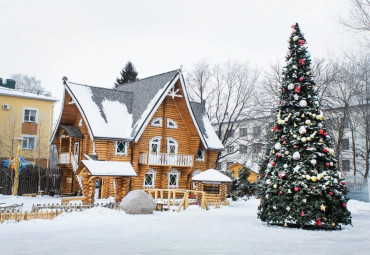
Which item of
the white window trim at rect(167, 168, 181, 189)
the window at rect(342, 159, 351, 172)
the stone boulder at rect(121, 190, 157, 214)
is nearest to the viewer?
the stone boulder at rect(121, 190, 157, 214)

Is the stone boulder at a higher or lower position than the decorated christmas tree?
lower

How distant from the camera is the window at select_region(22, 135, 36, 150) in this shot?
125 feet

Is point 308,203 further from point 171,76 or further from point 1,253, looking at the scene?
point 171,76

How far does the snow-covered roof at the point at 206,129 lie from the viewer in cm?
3393

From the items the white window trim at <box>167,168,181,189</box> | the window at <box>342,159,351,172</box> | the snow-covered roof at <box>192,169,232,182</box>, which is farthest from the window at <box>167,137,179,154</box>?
the window at <box>342,159,351,172</box>

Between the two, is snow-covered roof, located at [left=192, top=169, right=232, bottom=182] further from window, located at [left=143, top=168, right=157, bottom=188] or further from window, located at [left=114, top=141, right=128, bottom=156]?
window, located at [left=114, top=141, right=128, bottom=156]

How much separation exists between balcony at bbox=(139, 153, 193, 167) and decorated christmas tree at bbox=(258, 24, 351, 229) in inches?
584

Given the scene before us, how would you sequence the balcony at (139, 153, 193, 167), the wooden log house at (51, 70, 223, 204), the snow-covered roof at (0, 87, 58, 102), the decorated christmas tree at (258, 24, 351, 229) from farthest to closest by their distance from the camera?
the snow-covered roof at (0, 87, 58, 102) < the balcony at (139, 153, 193, 167) < the wooden log house at (51, 70, 223, 204) < the decorated christmas tree at (258, 24, 351, 229)

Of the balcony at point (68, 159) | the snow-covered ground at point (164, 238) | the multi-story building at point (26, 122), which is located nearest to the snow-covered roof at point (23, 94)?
the multi-story building at point (26, 122)

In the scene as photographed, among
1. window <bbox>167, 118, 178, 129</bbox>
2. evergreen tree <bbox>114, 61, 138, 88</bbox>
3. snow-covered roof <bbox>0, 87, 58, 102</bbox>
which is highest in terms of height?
evergreen tree <bbox>114, 61, 138, 88</bbox>

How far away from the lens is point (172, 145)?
32.2 meters

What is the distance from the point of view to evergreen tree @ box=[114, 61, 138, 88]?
5312 centimetres

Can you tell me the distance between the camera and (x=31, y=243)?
34.2ft

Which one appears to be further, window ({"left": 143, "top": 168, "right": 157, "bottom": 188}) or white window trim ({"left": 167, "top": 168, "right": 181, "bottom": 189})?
white window trim ({"left": 167, "top": 168, "right": 181, "bottom": 189})
